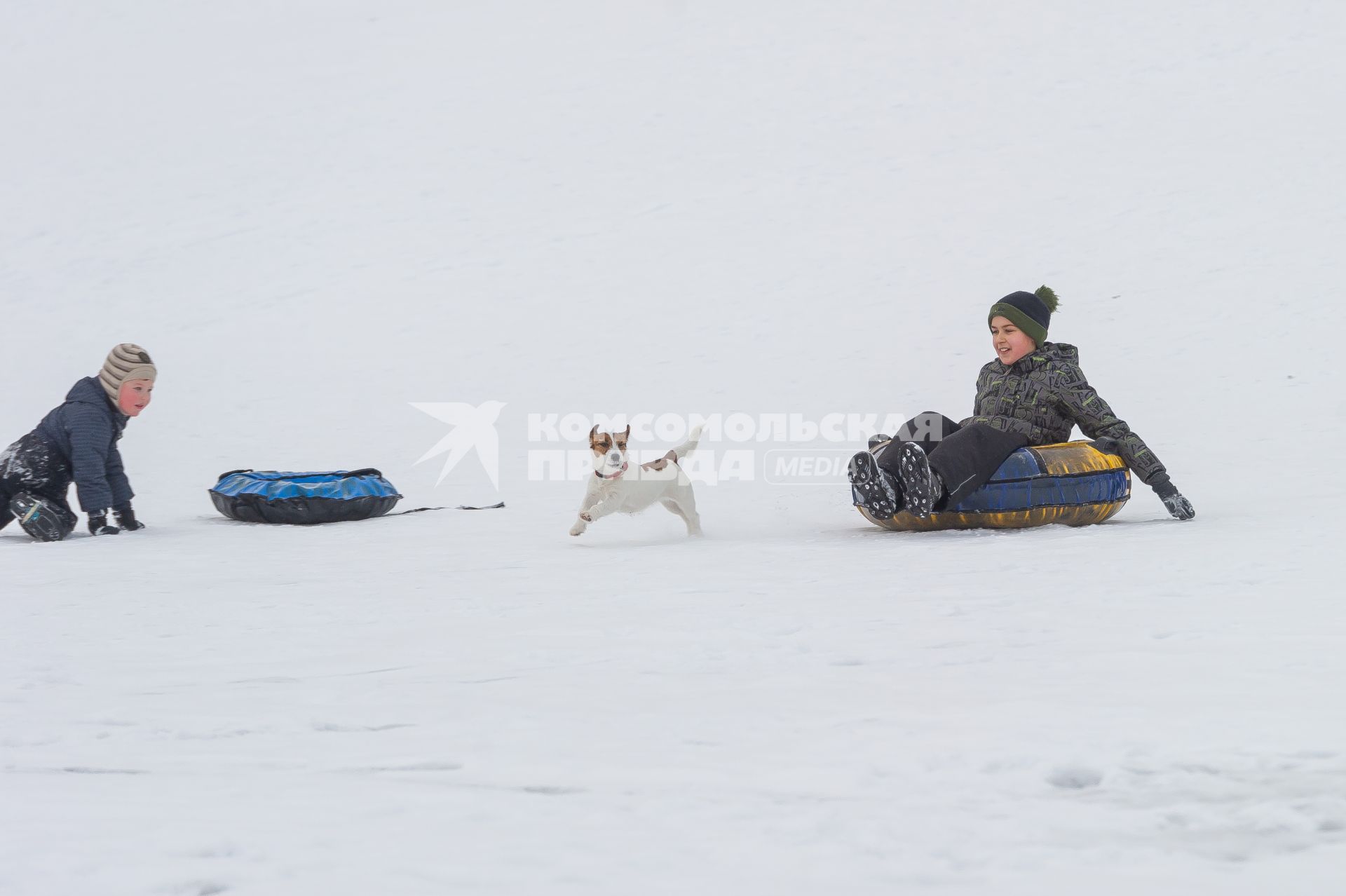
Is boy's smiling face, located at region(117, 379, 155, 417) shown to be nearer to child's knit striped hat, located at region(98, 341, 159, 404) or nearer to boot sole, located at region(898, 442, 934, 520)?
child's knit striped hat, located at region(98, 341, 159, 404)

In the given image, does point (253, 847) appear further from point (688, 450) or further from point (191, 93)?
point (191, 93)

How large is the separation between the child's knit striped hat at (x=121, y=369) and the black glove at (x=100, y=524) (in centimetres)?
52

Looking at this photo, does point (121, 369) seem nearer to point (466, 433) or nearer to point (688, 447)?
point (688, 447)

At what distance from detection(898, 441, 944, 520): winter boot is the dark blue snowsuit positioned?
3.52 meters

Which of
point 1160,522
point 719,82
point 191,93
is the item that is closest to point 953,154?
point 719,82

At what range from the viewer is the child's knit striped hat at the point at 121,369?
5.32m

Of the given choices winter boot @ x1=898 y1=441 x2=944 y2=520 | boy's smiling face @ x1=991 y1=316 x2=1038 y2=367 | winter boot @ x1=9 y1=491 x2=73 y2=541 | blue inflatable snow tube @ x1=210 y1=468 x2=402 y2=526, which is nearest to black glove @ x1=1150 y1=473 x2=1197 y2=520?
boy's smiling face @ x1=991 y1=316 x2=1038 y2=367

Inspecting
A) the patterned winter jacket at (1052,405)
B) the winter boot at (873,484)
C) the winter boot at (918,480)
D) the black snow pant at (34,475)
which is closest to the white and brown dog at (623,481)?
the winter boot at (873,484)

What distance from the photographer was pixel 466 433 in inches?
342

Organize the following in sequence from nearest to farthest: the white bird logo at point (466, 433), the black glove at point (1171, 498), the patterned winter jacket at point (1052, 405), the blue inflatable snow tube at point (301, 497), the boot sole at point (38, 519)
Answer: the black glove at point (1171, 498)
the patterned winter jacket at point (1052, 405)
the boot sole at point (38, 519)
the blue inflatable snow tube at point (301, 497)
the white bird logo at point (466, 433)

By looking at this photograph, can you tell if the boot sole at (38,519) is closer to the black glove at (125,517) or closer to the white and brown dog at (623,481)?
the black glove at (125,517)

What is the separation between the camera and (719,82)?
15.1 m

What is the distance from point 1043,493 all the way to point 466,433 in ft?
16.6

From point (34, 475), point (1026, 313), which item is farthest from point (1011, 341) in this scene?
point (34, 475)
